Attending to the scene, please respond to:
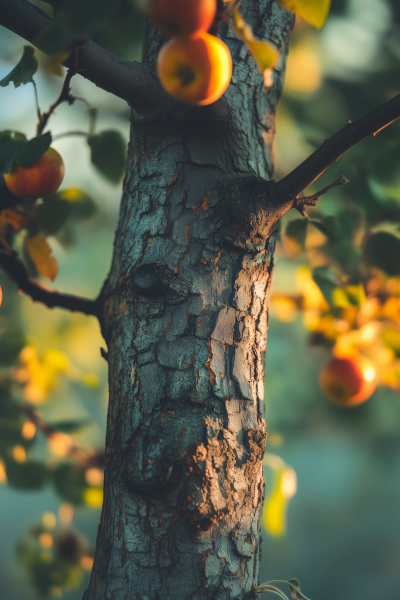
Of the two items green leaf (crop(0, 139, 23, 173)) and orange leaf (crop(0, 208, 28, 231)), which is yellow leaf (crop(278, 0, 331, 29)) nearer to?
green leaf (crop(0, 139, 23, 173))

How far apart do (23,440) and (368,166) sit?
2.55 feet

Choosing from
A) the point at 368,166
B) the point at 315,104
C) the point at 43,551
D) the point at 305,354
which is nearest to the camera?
the point at 368,166

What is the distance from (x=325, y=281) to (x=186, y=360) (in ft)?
1.00

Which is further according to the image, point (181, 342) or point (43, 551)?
point (43, 551)

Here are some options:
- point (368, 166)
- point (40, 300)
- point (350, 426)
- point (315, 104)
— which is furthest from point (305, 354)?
point (40, 300)

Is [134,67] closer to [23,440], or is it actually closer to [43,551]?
[23,440]

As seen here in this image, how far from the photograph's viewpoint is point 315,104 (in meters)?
1.53

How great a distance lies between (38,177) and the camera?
1.66ft

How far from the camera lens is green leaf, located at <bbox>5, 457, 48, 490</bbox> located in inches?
29.0

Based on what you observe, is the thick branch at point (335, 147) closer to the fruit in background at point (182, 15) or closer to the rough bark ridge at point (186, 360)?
the rough bark ridge at point (186, 360)

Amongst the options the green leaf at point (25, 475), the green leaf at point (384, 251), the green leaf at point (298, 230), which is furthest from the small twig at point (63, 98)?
the green leaf at point (25, 475)

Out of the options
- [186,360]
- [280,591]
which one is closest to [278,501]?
[280,591]

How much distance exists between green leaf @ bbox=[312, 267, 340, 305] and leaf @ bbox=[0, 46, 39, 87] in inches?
16.7

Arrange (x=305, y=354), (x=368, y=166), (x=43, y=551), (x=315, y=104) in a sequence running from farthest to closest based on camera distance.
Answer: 1. (x=305, y=354)
2. (x=315, y=104)
3. (x=43, y=551)
4. (x=368, y=166)
